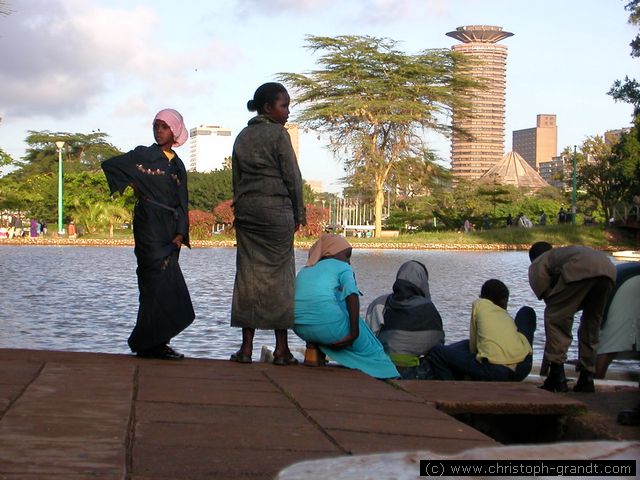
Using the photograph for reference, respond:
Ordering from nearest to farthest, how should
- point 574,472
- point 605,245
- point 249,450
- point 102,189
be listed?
point 574,472 → point 249,450 → point 605,245 → point 102,189

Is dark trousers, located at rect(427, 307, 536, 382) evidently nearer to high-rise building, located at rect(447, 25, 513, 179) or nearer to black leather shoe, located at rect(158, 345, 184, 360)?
black leather shoe, located at rect(158, 345, 184, 360)

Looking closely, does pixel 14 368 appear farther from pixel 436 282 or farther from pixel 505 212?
pixel 505 212

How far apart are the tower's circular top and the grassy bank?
136598mm

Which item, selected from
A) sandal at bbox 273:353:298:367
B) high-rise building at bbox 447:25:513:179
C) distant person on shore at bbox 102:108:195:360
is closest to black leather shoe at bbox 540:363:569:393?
sandal at bbox 273:353:298:367

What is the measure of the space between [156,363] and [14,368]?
2.54ft

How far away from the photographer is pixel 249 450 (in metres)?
3.13

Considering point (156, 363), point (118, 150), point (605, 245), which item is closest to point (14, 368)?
point (156, 363)

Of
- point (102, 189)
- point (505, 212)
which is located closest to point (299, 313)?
point (102, 189)

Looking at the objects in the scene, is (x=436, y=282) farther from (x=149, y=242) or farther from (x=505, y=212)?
(x=505, y=212)

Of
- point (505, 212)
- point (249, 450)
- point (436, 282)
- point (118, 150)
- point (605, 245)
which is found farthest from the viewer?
point (118, 150)

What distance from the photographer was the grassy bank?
37906mm

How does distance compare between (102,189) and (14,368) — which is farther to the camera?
(102,189)

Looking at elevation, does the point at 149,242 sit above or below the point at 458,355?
above

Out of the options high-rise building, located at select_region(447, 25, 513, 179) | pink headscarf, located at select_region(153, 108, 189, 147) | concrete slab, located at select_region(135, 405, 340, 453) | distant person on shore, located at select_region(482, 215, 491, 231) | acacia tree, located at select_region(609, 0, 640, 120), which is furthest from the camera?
high-rise building, located at select_region(447, 25, 513, 179)
